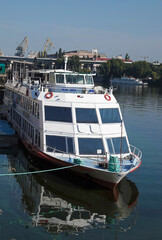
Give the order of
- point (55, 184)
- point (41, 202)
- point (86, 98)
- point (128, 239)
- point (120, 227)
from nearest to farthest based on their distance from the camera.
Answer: point (128, 239)
point (120, 227)
point (41, 202)
point (55, 184)
point (86, 98)

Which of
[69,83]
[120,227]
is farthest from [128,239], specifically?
[69,83]

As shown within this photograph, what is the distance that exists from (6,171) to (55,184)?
5.48m

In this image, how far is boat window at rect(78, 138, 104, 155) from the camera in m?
26.0

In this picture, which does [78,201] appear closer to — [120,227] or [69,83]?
[120,227]

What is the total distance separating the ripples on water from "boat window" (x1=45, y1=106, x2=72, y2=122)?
14.7ft

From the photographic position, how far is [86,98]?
93.2 feet

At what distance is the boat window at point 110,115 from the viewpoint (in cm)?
2783

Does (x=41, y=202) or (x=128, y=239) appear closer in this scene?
(x=128, y=239)

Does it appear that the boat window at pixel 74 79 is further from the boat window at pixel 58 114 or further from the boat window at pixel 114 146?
the boat window at pixel 114 146

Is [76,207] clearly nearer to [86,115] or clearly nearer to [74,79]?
[86,115]

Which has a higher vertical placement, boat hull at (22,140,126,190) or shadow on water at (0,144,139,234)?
boat hull at (22,140,126,190)

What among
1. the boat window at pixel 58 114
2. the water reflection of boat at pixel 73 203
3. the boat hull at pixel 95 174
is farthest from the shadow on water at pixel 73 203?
the boat window at pixel 58 114

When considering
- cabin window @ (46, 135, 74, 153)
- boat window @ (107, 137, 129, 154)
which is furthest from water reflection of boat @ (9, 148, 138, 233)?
boat window @ (107, 137, 129, 154)

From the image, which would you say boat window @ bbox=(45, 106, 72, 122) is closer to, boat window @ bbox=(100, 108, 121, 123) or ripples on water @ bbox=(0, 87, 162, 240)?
boat window @ bbox=(100, 108, 121, 123)
